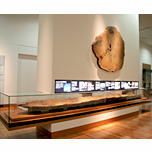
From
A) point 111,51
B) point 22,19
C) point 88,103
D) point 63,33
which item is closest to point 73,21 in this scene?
point 63,33

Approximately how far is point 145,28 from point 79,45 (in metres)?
6.80

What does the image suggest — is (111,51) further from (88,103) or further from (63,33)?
(88,103)

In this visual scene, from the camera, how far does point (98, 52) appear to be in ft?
14.3

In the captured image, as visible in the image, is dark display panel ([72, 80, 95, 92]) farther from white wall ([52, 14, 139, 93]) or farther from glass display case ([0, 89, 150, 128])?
glass display case ([0, 89, 150, 128])

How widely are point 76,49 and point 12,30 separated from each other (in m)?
4.84

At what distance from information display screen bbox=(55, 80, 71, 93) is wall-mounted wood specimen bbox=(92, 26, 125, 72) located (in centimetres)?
130

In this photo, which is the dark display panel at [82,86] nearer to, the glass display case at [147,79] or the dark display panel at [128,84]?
the dark display panel at [128,84]

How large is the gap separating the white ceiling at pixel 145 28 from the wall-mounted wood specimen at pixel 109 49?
3164 millimetres

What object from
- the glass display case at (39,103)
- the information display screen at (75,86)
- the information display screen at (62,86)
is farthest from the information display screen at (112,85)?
the information display screen at (62,86)

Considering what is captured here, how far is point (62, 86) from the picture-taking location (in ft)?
11.5

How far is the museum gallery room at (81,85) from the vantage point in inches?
99.0

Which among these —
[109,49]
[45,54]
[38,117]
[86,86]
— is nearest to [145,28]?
[109,49]

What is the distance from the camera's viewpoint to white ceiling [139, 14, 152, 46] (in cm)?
733

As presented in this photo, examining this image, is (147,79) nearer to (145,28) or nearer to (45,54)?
(145,28)
